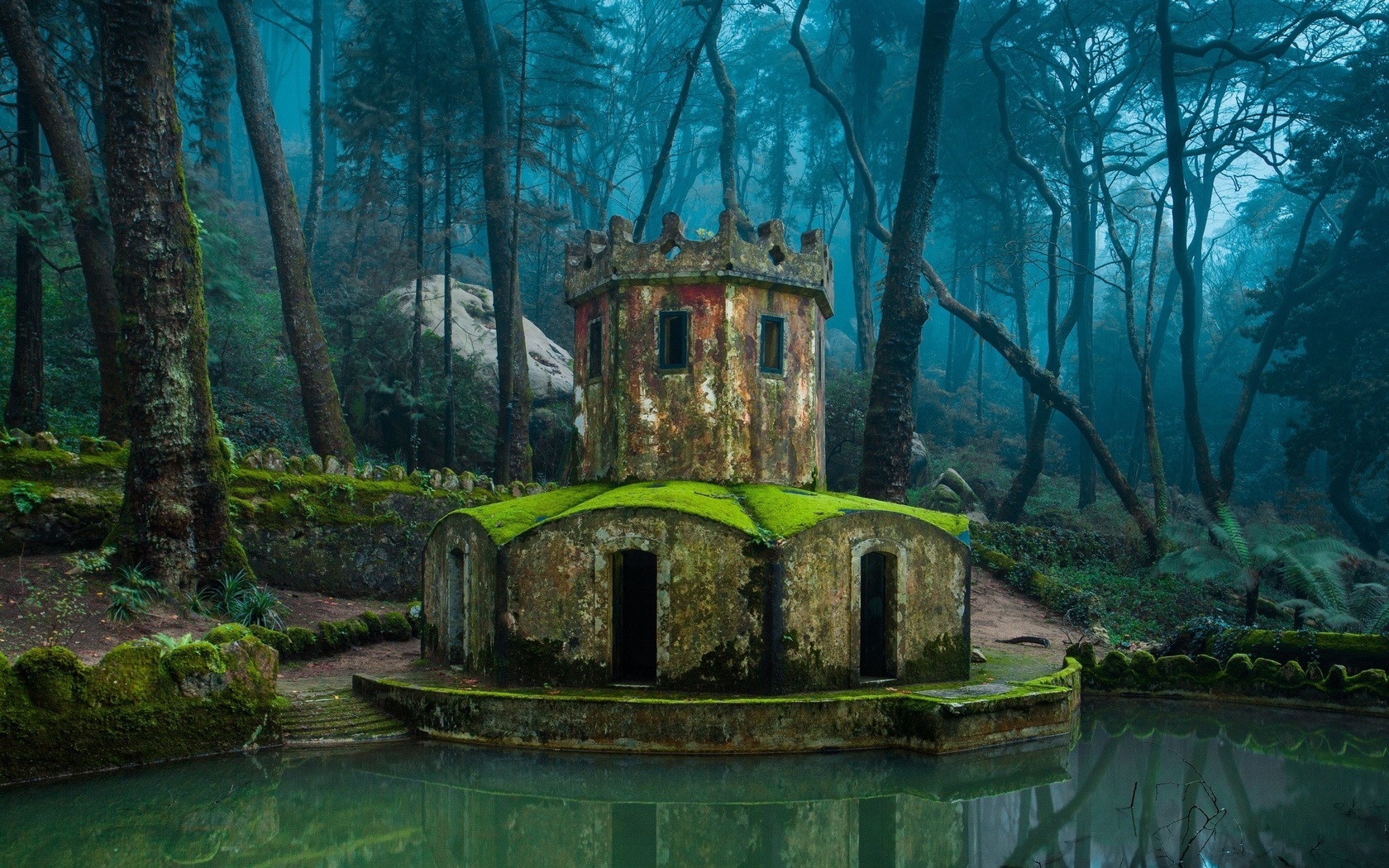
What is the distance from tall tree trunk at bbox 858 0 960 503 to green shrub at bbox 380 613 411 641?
9194 millimetres

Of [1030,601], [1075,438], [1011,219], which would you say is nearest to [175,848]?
[1030,601]

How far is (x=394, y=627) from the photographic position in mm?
16875

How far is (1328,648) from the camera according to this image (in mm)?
15477

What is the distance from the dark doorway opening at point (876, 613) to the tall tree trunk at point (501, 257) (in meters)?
10.5

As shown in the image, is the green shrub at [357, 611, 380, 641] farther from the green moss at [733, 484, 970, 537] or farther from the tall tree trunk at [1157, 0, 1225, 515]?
the tall tree trunk at [1157, 0, 1225, 515]

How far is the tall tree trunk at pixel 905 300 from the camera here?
1941 cm

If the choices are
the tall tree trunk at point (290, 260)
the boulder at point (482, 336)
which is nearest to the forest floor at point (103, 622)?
the tall tree trunk at point (290, 260)

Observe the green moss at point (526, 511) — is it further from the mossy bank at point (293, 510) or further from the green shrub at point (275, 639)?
the mossy bank at point (293, 510)

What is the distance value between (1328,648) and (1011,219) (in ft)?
85.2

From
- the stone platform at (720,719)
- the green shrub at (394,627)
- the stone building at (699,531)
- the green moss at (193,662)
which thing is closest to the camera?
the green moss at (193,662)

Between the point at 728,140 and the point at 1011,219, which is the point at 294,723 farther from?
the point at 1011,219

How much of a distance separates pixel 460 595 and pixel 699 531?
438 centimetres

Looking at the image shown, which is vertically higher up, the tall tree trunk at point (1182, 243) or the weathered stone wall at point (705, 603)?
the tall tree trunk at point (1182, 243)

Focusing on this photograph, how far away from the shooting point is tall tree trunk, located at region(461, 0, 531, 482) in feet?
75.4
